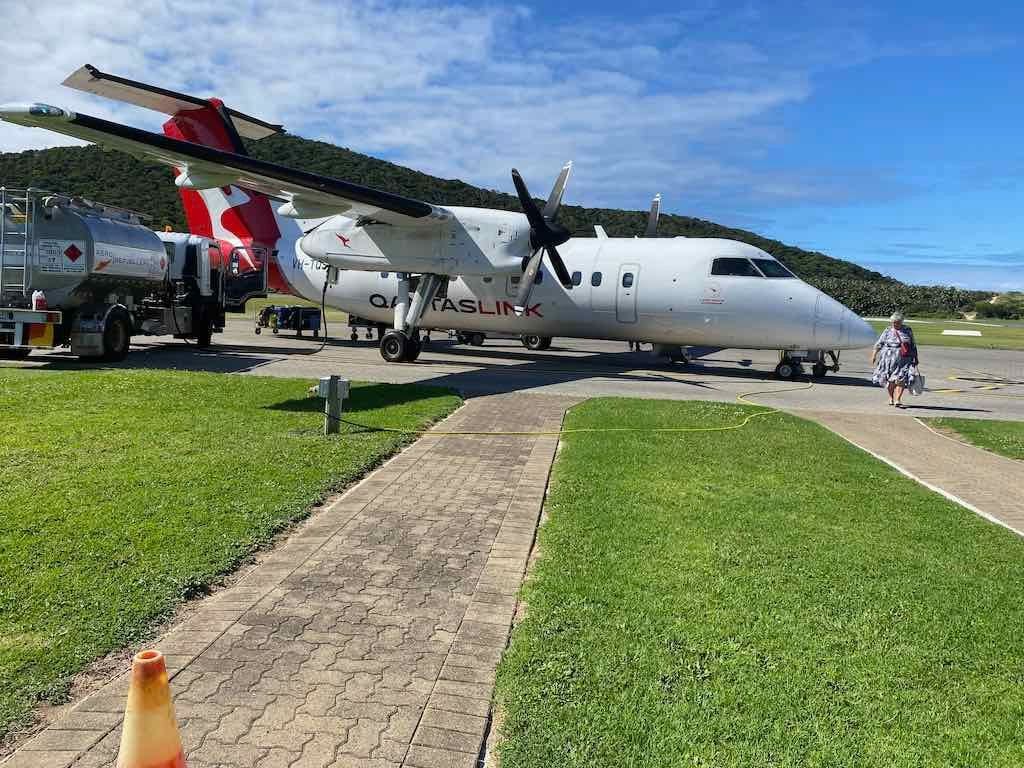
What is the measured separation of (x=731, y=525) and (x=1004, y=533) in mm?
2294

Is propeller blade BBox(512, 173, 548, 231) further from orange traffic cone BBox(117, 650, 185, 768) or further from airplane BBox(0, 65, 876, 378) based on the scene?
orange traffic cone BBox(117, 650, 185, 768)

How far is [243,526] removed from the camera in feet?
17.9

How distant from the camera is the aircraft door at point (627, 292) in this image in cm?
1836

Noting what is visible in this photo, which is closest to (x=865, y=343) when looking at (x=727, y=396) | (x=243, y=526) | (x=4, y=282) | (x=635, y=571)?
(x=727, y=396)

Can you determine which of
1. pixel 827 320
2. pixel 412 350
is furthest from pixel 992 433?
A: pixel 412 350

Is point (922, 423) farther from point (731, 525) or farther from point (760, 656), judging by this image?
point (760, 656)

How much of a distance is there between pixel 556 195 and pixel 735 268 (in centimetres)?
467

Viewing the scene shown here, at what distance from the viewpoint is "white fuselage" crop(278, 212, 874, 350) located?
667 inches

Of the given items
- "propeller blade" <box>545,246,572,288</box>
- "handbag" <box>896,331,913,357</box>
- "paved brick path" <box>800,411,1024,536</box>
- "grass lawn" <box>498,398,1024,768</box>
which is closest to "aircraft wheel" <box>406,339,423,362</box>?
"propeller blade" <box>545,246,572,288</box>

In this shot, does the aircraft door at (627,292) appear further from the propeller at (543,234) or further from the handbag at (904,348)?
the handbag at (904,348)

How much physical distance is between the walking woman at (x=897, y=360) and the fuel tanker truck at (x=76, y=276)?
52.9ft

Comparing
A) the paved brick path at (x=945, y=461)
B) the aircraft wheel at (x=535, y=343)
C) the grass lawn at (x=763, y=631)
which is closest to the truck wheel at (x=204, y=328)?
the aircraft wheel at (x=535, y=343)

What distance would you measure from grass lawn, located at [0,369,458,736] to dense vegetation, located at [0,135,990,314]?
75600mm

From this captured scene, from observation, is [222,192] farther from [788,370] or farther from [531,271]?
[788,370]
